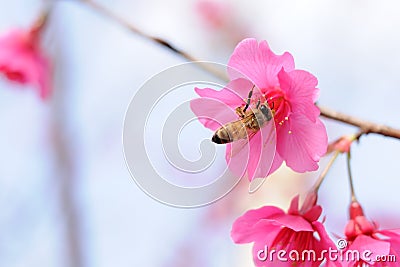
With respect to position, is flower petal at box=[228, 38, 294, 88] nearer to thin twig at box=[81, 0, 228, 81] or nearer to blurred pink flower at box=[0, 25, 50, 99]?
thin twig at box=[81, 0, 228, 81]

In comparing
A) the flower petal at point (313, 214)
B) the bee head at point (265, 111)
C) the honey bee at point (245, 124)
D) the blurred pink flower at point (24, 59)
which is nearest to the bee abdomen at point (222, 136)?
the honey bee at point (245, 124)

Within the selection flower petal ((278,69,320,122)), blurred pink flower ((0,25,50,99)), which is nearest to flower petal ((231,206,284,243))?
flower petal ((278,69,320,122))

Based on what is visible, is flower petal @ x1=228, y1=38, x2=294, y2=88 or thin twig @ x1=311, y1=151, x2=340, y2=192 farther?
thin twig @ x1=311, y1=151, x2=340, y2=192

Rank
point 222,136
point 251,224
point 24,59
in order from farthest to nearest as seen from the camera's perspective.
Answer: point 24,59 → point 251,224 → point 222,136

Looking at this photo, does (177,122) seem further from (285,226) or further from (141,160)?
(285,226)

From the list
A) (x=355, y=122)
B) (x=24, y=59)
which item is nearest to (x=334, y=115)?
(x=355, y=122)

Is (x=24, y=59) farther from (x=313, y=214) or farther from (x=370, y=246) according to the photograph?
(x=370, y=246)
